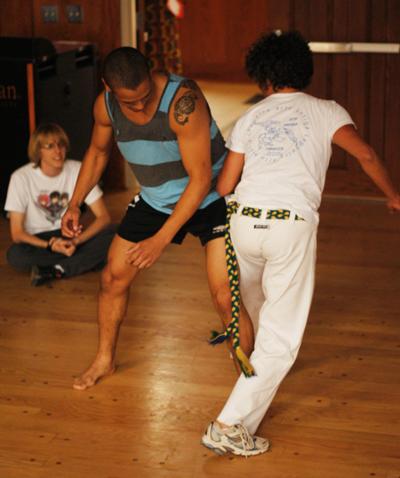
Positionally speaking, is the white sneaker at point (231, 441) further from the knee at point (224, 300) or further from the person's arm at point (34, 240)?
the person's arm at point (34, 240)

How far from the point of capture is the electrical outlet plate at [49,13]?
6.27 meters

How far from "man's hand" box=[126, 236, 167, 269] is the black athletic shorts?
258mm

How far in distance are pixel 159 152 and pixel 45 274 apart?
164cm

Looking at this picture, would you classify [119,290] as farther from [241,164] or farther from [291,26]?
[291,26]

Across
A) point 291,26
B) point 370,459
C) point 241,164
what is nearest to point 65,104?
point 291,26

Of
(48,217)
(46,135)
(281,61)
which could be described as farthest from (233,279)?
(48,217)

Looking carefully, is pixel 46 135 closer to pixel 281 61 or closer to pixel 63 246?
pixel 63 246

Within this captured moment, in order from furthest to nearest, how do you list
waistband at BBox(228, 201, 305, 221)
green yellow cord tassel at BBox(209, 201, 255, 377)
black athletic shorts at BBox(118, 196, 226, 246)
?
1. black athletic shorts at BBox(118, 196, 226, 246)
2. green yellow cord tassel at BBox(209, 201, 255, 377)
3. waistband at BBox(228, 201, 305, 221)

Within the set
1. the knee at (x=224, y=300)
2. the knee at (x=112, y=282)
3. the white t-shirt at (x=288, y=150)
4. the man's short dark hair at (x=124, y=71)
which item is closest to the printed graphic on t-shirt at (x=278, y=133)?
the white t-shirt at (x=288, y=150)

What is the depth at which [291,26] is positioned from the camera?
18.9ft

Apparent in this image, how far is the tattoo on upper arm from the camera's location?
Answer: 3027 millimetres

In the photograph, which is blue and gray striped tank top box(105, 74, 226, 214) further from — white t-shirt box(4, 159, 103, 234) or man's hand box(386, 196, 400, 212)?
white t-shirt box(4, 159, 103, 234)

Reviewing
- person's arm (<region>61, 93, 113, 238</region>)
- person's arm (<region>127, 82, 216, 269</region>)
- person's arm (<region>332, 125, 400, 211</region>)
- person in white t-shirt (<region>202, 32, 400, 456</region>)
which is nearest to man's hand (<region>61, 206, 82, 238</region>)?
person's arm (<region>61, 93, 113, 238</region>)

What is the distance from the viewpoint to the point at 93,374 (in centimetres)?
350
